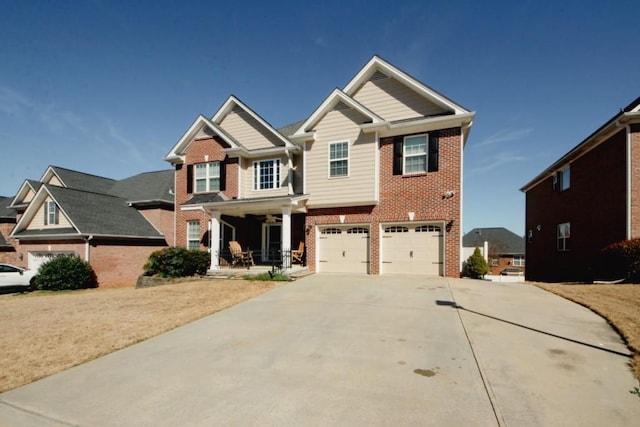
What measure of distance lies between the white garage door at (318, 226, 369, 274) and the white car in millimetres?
15518

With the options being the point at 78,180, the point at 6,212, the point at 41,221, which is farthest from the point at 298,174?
the point at 6,212

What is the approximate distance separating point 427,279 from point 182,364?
9834 millimetres

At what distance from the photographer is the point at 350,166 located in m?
14.3

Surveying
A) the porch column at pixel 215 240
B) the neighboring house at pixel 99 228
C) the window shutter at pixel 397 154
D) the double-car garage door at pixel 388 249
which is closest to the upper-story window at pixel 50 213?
the neighboring house at pixel 99 228

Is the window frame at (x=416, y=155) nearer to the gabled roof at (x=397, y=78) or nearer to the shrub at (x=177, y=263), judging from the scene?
the gabled roof at (x=397, y=78)

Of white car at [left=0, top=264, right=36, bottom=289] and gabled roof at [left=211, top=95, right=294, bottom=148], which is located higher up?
gabled roof at [left=211, top=95, right=294, bottom=148]

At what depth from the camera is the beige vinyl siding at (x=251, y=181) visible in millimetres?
16484

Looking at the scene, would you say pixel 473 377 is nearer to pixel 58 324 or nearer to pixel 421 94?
pixel 58 324

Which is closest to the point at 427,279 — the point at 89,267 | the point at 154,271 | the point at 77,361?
the point at 77,361

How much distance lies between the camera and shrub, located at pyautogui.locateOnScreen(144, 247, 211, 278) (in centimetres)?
1471

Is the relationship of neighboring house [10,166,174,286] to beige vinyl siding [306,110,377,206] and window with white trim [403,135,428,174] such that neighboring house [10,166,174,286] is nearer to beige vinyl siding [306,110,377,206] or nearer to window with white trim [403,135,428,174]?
beige vinyl siding [306,110,377,206]

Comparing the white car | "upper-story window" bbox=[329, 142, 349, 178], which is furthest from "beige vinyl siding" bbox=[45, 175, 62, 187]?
"upper-story window" bbox=[329, 142, 349, 178]

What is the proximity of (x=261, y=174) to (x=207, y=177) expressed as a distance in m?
3.40

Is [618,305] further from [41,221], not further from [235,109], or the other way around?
[41,221]
